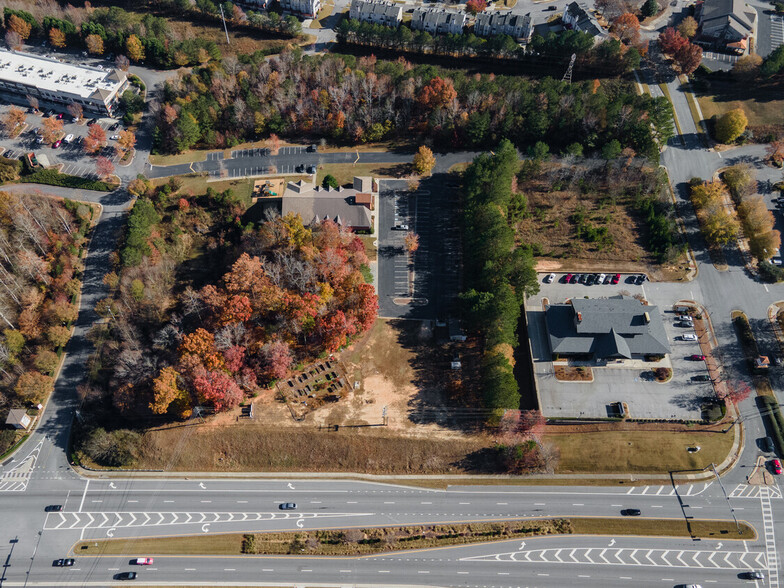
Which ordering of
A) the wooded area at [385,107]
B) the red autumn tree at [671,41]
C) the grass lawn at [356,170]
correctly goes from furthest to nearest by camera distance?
the red autumn tree at [671,41], the grass lawn at [356,170], the wooded area at [385,107]

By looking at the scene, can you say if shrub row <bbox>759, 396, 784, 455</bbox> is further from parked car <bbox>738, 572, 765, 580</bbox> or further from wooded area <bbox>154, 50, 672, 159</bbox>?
wooded area <bbox>154, 50, 672, 159</bbox>

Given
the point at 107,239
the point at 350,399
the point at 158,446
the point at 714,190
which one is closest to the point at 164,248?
the point at 107,239

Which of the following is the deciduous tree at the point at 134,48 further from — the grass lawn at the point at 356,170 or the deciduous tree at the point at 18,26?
the grass lawn at the point at 356,170

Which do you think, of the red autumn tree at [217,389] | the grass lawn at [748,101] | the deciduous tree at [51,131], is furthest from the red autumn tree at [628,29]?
the deciduous tree at [51,131]

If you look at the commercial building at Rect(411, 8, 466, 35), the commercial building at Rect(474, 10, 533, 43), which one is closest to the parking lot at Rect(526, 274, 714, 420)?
the commercial building at Rect(474, 10, 533, 43)

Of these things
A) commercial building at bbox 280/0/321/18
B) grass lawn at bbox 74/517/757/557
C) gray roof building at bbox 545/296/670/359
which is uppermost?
commercial building at bbox 280/0/321/18

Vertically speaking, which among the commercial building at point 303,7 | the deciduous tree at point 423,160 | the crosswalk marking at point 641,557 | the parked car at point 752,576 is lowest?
the parked car at point 752,576

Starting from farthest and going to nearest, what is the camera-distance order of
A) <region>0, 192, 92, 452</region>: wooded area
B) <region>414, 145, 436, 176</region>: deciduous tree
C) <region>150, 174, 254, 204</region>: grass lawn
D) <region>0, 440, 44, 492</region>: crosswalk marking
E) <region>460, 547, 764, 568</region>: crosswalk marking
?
<region>150, 174, 254, 204</region>: grass lawn
<region>414, 145, 436, 176</region>: deciduous tree
<region>0, 192, 92, 452</region>: wooded area
<region>0, 440, 44, 492</region>: crosswalk marking
<region>460, 547, 764, 568</region>: crosswalk marking
